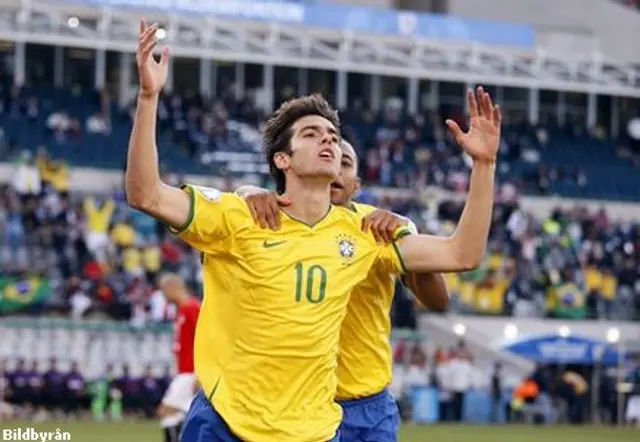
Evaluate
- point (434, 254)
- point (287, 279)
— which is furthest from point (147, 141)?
point (434, 254)

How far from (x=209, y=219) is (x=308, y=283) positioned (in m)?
0.48

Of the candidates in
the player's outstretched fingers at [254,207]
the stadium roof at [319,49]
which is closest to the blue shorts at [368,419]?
the player's outstretched fingers at [254,207]

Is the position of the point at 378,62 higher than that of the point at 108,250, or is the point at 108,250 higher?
the point at 378,62

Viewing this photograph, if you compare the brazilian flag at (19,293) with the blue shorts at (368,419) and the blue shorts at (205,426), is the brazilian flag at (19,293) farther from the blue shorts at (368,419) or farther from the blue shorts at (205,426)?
the blue shorts at (205,426)

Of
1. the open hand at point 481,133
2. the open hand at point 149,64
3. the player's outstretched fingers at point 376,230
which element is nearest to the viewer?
the open hand at point 149,64

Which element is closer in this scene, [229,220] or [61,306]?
[229,220]

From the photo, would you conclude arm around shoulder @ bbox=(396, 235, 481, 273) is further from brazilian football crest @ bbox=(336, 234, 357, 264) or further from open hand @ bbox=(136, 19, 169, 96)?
open hand @ bbox=(136, 19, 169, 96)

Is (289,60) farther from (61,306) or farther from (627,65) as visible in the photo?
(61,306)

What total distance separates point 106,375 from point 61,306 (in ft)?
6.77

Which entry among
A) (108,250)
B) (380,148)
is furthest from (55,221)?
(380,148)

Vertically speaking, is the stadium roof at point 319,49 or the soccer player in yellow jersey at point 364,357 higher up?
the stadium roof at point 319,49

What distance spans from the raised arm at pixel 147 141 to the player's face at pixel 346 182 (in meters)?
1.75

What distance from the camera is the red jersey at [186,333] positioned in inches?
683

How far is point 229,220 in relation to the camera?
8.48 metres
